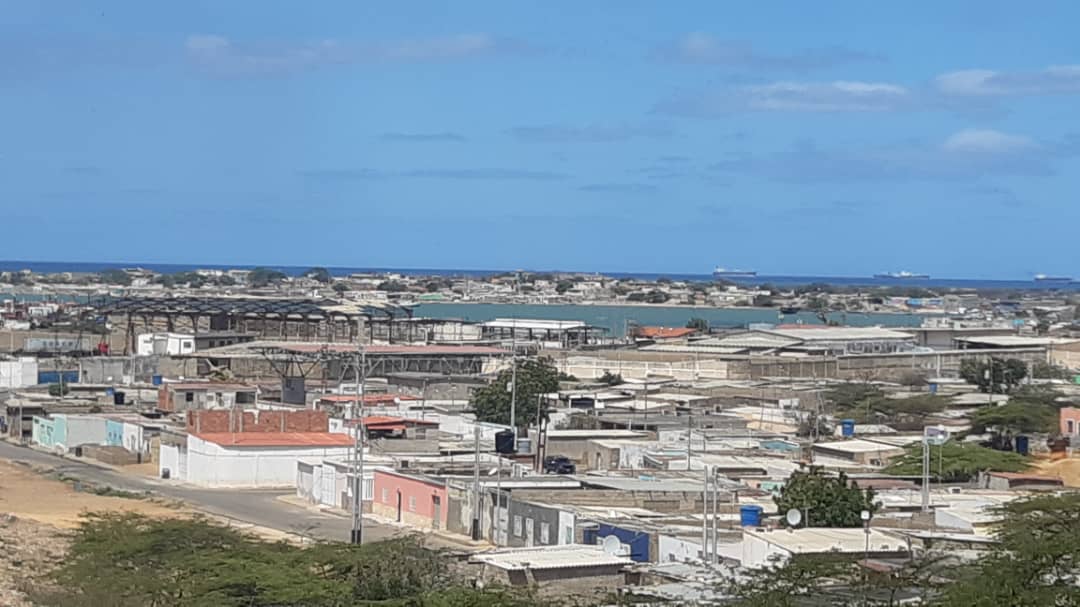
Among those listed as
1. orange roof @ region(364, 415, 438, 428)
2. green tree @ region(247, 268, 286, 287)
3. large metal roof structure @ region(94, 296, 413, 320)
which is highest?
green tree @ region(247, 268, 286, 287)

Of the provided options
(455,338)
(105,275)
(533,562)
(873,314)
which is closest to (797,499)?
(533,562)

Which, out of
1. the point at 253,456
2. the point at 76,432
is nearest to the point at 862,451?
the point at 253,456

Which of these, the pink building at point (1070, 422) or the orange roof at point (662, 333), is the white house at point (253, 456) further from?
the orange roof at point (662, 333)

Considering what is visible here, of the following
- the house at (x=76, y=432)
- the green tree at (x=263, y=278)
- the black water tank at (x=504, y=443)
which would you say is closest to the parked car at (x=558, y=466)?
the black water tank at (x=504, y=443)

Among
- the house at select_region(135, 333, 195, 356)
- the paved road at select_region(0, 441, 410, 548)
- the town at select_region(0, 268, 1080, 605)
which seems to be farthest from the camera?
the house at select_region(135, 333, 195, 356)

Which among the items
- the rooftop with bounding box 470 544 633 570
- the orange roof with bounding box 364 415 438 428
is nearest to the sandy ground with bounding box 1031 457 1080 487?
the orange roof with bounding box 364 415 438 428

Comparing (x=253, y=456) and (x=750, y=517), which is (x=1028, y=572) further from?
(x=253, y=456)

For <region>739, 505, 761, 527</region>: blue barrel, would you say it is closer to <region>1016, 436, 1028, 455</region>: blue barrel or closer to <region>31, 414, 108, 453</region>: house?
<region>1016, 436, 1028, 455</region>: blue barrel
